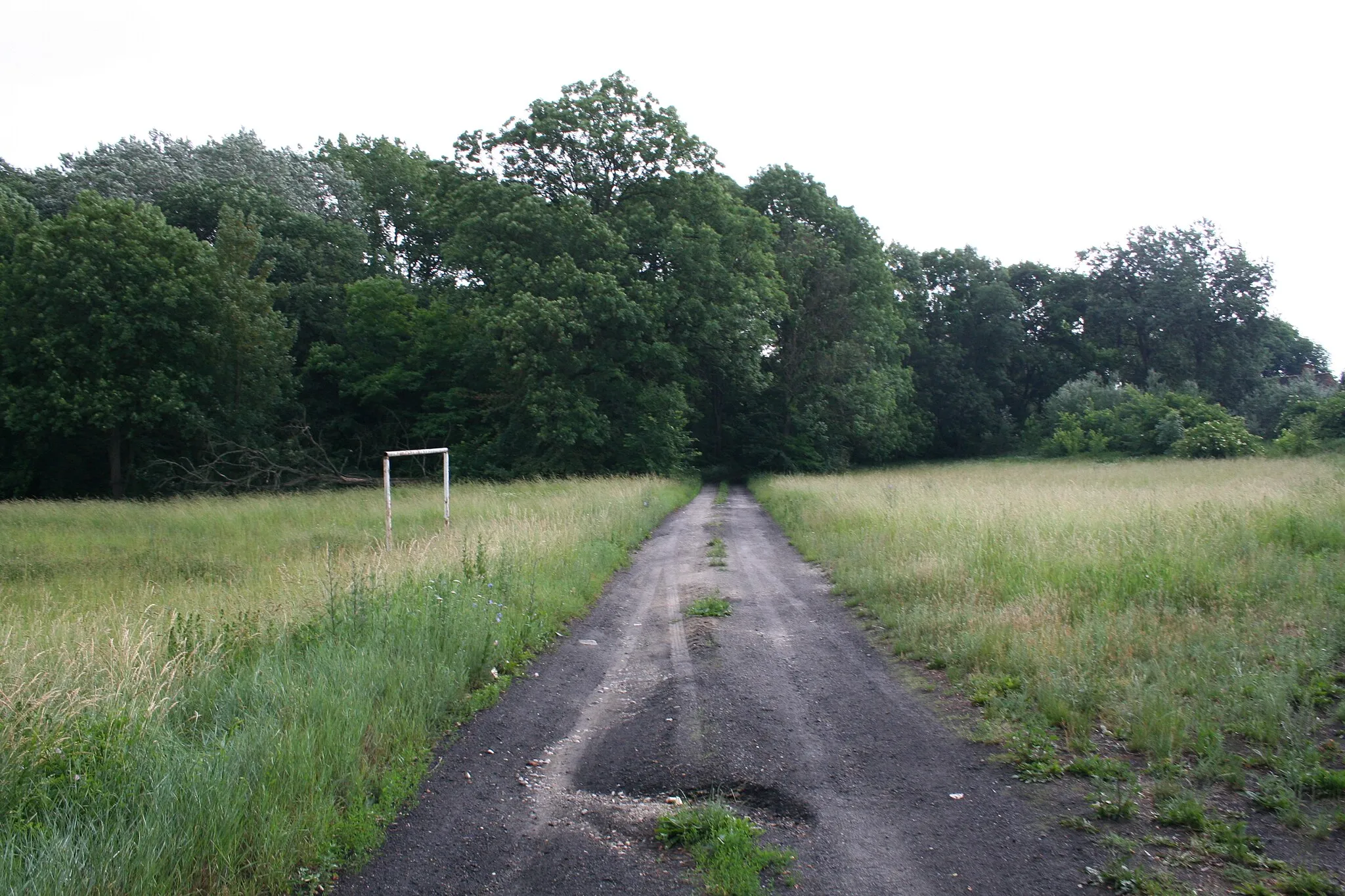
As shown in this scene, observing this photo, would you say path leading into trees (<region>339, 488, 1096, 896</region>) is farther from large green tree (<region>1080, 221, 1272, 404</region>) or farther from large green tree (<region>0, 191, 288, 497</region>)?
large green tree (<region>1080, 221, 1272, 404</region>)

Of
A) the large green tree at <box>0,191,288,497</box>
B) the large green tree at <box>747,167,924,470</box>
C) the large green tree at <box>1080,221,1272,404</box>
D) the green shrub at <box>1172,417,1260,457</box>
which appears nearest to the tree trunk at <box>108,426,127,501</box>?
the large green tree at <box>0,191,288,497</box>

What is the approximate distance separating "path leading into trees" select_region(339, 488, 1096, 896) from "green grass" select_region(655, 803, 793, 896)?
96 millimetres

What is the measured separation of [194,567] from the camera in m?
13.6

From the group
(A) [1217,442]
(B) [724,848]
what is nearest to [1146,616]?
(B) [724,848]

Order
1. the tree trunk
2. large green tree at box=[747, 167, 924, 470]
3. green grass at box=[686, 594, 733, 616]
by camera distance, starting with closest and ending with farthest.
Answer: green grass at box=[686, 594, 733, 616] → the tree trunk → large green tree at box=[747, 167, 924, 470]

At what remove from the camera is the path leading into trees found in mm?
3965

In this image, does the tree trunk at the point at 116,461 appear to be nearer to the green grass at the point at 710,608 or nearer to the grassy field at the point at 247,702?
the grassy field at the point at 247,702

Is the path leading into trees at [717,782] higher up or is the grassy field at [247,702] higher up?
the grassy field at [247,702]

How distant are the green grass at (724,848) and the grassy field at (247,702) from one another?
156 cm

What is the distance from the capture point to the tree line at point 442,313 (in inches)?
1202

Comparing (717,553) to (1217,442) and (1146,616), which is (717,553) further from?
(1217,442)

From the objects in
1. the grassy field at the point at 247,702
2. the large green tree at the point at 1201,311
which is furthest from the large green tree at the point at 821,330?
the grassy field at the point at 247,702

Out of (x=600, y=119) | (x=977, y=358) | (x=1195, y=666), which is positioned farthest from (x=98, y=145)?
(x=977, y=358)

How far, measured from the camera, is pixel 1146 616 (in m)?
7.47
